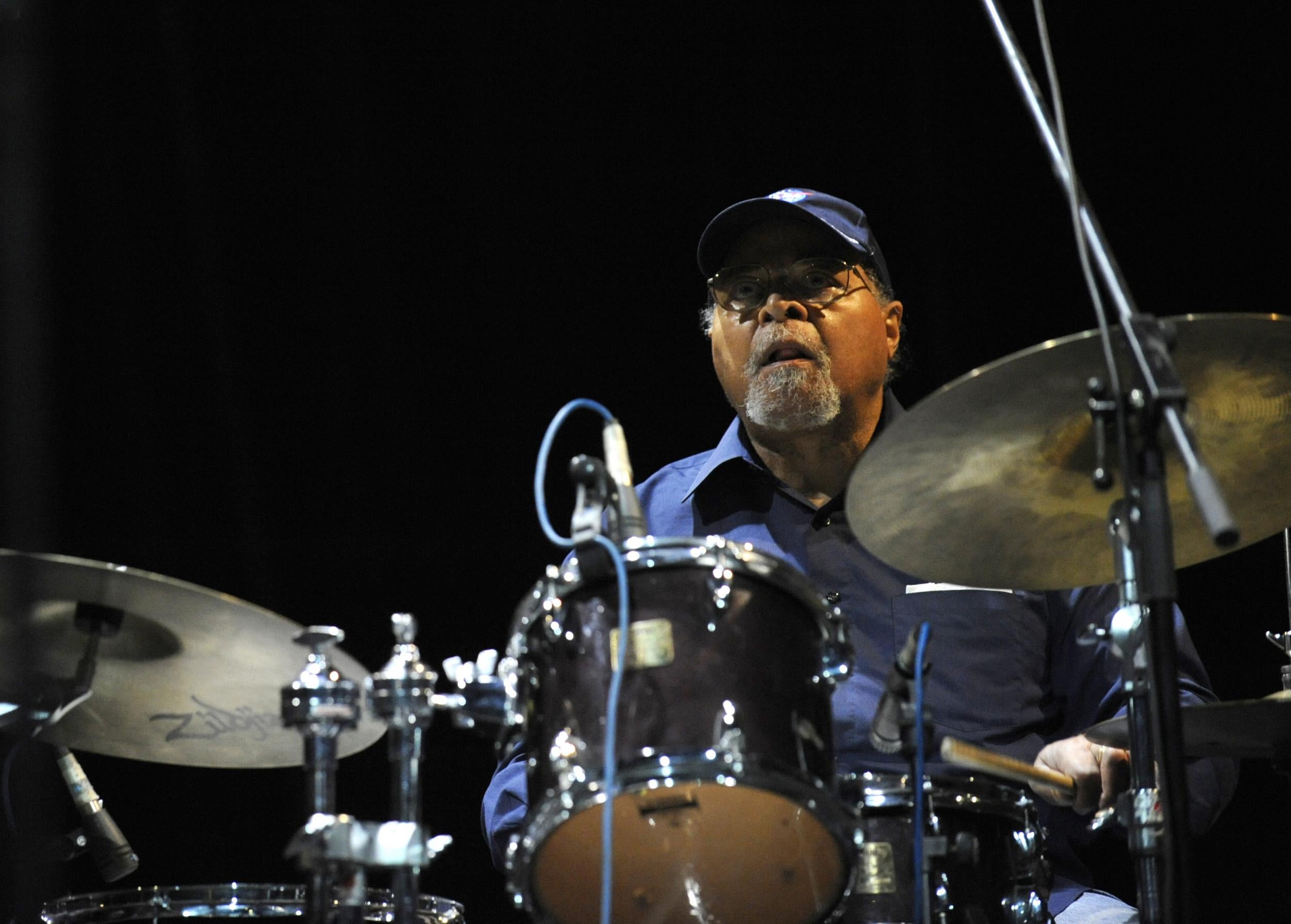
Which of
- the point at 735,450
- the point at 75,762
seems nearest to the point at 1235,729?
the point at 735,450

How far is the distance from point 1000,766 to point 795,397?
1187 millimetres

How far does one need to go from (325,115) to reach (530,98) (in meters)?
0.54

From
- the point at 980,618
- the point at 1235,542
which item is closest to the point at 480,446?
the point at 980,618

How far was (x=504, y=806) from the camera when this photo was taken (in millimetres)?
2291

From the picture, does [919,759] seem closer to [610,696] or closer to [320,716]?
[610,696]

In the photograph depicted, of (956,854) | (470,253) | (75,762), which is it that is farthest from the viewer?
(470,253)

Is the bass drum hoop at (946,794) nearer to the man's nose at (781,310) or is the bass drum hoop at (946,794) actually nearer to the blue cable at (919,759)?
the blue cable at (919,759)

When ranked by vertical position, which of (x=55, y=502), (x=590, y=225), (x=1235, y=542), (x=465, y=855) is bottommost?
(x=465, y=855)

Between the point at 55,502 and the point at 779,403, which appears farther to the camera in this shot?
the point at 55,502

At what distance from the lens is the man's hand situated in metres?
1.98

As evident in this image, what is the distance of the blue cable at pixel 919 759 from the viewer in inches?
65.5

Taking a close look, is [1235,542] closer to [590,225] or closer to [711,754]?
[711,754]

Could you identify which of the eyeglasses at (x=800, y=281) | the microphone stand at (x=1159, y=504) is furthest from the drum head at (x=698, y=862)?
the eyeglasses at (x=800, y=281)

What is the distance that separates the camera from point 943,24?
3750 millimetres
